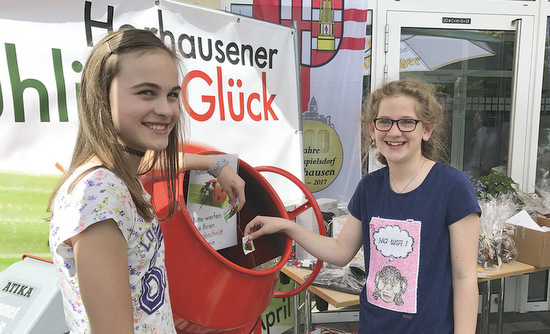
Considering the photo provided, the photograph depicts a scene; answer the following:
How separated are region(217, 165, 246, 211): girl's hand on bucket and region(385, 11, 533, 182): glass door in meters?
2.20

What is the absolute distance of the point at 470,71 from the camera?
3.24 metres

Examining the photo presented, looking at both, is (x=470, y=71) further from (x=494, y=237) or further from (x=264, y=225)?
(x=264, y=225)

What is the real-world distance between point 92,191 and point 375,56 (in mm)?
2736

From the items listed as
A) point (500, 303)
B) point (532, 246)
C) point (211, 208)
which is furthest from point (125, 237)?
point (500, 303)

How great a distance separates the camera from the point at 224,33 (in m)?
1.93

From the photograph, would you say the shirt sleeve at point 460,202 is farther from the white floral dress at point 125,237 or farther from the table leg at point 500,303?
the table leg at point 500,303

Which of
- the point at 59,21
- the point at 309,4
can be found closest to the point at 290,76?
the point at 309,4

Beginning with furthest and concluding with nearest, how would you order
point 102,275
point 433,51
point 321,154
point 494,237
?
point 433,51 → point 321,154 → point 494,237 → point 102,275

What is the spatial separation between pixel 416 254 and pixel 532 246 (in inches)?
66.4

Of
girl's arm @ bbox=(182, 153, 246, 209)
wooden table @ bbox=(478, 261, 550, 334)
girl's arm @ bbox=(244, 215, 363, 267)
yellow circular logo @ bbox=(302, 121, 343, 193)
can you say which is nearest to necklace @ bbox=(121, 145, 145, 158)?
girl's arm @ bbox=(182, 153, 246, 209)

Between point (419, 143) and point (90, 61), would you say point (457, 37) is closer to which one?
point (419, 143)

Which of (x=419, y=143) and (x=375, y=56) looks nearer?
(x=419, y=143)

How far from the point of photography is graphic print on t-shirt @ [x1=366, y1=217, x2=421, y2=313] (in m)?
1.21

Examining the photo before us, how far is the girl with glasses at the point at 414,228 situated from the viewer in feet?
3.83
